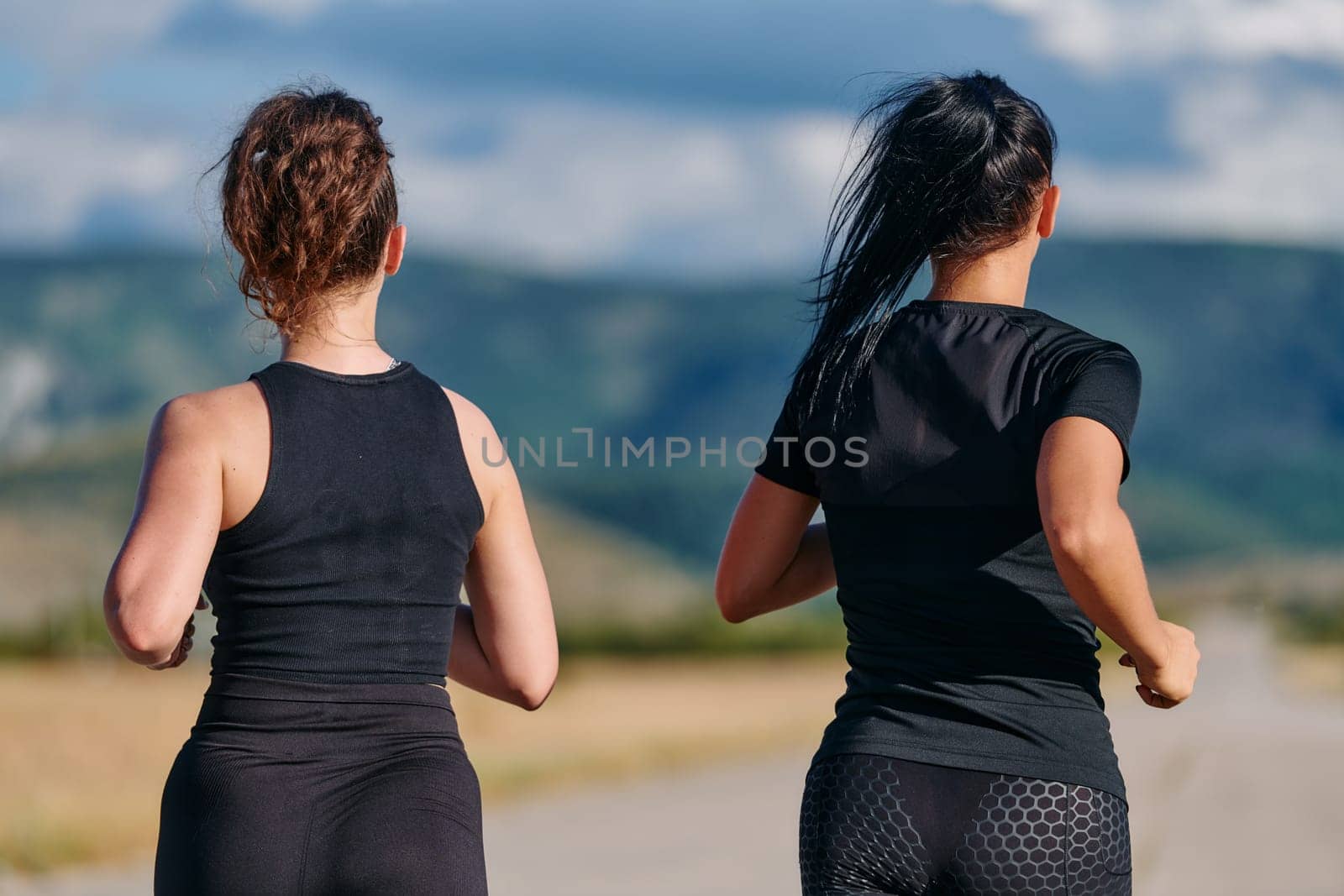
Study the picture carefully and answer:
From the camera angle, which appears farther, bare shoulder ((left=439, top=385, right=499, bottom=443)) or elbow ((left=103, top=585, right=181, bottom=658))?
bare shoulder ((left=439, top=385, right=499, bottom=443))

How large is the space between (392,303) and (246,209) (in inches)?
5876

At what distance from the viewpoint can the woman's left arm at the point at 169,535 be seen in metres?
2.02

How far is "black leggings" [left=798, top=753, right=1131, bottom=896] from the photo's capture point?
2029 millimetres

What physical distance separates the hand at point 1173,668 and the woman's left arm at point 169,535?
4.13 ft

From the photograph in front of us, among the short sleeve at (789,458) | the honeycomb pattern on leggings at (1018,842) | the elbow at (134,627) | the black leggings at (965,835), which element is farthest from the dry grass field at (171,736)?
the honeycomb pattern on leggings at (1018,842)

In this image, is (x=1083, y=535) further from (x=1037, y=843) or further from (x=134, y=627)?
(x=134, y=627)

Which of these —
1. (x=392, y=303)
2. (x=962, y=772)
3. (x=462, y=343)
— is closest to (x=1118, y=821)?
(x=962, y=772)

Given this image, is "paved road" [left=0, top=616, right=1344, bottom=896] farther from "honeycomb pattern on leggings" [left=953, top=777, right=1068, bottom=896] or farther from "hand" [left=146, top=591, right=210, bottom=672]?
"honeycomb pattern on leggings" [left=953, top=777, right=1068, bottom=896]

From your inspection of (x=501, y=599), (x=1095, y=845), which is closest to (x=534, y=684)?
(x=501, y=599)

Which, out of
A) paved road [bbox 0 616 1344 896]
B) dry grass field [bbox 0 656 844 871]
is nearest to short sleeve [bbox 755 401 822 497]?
paved road [bbox 0 616 1344 896]

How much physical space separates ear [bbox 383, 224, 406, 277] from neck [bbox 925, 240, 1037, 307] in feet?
2.60

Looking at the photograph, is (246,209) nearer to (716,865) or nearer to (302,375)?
(302,375)

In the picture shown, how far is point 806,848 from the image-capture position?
2154mm

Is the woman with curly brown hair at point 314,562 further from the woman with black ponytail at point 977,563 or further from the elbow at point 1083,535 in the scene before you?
the elbow at point 1083,535
